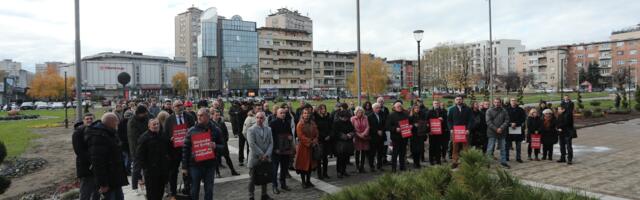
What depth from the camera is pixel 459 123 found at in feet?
37.2

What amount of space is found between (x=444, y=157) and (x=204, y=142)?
747 centimetres

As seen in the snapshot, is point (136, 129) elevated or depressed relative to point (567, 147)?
elevated

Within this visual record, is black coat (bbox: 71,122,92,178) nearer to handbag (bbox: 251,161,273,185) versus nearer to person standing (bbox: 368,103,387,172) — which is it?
handbag (bbox: 251,161,273,185)

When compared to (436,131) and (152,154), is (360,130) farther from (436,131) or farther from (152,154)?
(152,154)

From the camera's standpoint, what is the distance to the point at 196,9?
157 meters

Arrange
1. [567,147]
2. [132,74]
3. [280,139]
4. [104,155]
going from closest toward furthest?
1. [104,155]
2. [280,139]
3. [567,147]
4. [132,74]

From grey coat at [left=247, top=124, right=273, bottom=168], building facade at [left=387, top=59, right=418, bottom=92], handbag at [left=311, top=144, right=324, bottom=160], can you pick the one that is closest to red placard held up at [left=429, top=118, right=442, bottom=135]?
handbag at [left=311, top=144, right=324, bottom=160]

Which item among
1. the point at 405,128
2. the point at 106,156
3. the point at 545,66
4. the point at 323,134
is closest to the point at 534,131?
the point at 405,128

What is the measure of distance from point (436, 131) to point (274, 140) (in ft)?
15.7

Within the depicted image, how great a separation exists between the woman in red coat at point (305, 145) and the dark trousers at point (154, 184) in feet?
9.33

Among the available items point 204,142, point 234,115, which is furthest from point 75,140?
point 234,115

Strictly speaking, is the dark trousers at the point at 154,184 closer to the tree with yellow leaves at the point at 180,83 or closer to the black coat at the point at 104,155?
the black coat at the point at 104,155

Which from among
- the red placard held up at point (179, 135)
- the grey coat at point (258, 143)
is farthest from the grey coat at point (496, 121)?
the red placard held up at point (179, 135)

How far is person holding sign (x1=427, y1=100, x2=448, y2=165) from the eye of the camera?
11.7 meters
